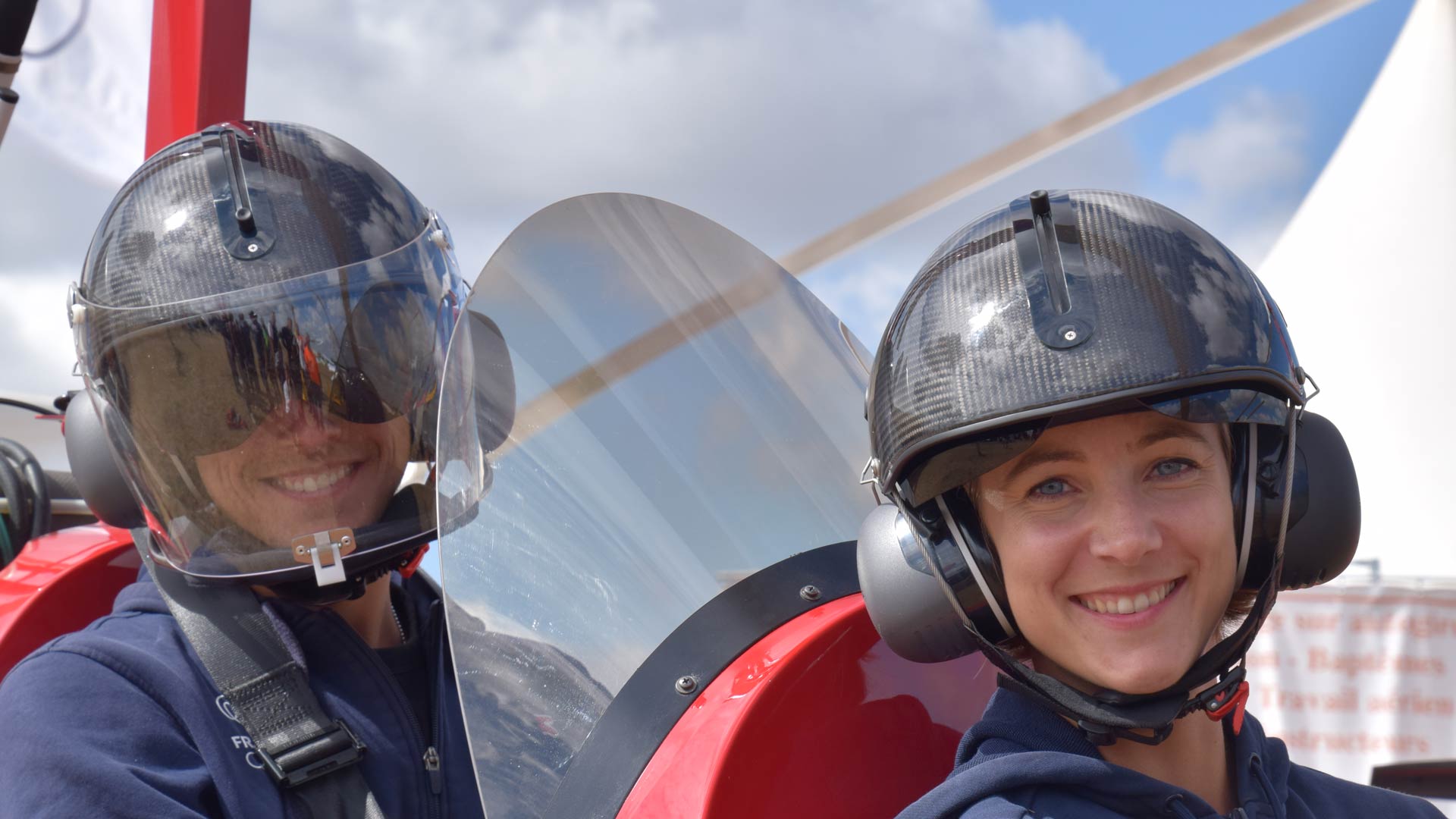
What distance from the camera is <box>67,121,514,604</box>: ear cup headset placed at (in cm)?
165

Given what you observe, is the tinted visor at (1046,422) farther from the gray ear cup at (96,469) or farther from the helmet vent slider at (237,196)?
the gray ear cup at (96,469)

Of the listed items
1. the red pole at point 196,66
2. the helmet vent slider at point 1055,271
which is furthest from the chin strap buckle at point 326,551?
the red pole at point 196,66

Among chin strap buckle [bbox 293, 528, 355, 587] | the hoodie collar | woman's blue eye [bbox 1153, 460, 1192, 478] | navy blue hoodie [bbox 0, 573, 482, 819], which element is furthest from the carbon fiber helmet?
woman's blue eye [bbox 1153, 460, 1192, 478]

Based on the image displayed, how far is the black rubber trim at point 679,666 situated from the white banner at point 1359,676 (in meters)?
3.62

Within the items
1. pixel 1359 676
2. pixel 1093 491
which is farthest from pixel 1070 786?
pixel 1359 676

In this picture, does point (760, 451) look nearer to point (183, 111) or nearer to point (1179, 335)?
point (1179, 335)

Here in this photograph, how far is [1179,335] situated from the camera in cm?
119

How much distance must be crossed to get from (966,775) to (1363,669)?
3.93 meters

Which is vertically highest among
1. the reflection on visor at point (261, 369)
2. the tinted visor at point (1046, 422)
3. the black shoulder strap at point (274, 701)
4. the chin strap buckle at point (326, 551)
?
the reflection on visor at point (261, 369)

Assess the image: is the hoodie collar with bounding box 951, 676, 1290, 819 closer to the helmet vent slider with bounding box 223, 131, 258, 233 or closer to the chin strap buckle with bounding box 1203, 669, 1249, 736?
the chin strap buckle with bounding box 1203, 669, 1249, 736

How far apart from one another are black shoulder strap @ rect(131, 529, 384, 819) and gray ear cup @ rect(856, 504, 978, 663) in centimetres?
66

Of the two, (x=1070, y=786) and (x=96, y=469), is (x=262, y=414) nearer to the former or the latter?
(x=96, y=469)

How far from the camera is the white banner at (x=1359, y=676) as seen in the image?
435cm

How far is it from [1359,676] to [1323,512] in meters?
3.70
